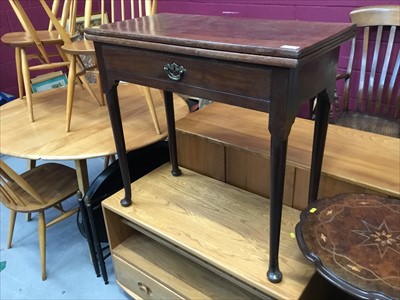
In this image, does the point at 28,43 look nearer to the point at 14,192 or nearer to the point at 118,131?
the point at 14,192

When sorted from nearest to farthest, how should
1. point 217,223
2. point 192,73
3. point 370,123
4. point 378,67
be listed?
point 192,73
point 217,223
point 370,123
point 378,67

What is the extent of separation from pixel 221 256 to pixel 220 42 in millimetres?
656

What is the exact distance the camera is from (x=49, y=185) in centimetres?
178

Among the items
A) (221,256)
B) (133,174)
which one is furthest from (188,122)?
(221,256)

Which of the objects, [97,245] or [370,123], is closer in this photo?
[97,245]

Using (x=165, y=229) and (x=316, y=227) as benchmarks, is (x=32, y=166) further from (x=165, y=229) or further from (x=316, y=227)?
(x=316, y=227)

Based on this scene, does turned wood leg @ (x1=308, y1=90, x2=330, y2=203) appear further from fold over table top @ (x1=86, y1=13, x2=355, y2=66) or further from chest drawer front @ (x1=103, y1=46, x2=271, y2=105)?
chest drawer front @ (x1=103, y1=46, x2=271, y2=105)

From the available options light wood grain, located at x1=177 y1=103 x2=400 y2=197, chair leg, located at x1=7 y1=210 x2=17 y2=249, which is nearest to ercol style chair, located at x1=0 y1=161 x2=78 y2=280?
chair leg, located at x1=7 y1=210 x2=17 y2=249

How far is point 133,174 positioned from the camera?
Result: 1.69 m

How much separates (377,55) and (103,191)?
4.89 ft

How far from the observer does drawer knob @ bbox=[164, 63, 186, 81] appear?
3.12ft

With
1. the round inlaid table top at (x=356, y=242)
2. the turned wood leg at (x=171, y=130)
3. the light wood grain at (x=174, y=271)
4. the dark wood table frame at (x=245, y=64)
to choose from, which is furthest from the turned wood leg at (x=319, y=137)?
the turned wood leg at (x=171, y=130)

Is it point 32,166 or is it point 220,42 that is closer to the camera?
point 220,42

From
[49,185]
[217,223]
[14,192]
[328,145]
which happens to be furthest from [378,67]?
[14,192]
